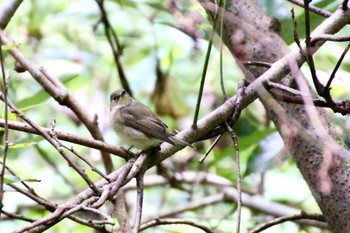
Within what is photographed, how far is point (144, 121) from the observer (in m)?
2.81

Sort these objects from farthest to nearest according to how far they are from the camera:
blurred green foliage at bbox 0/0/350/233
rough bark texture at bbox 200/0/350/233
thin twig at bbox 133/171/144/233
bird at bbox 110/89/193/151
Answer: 1. blurred green foliage at bbox 0/0/350/233
2. bird at bbox 110/89/193/151
3. rough bark texture at bbox 200/0/350/233
4. thin twig at bbox 133/171/144/233

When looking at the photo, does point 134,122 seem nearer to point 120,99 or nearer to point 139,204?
point 120,99

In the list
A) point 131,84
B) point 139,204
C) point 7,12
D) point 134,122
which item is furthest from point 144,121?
point 139,204

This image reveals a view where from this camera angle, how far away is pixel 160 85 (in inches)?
143

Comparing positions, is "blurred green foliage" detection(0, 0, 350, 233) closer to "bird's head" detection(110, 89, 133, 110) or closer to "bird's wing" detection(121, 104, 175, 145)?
"bird's head" detection(110, 89, 133, 110)

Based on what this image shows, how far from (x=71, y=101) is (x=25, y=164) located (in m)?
2.10

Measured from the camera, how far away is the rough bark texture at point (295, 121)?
1891 millimetres

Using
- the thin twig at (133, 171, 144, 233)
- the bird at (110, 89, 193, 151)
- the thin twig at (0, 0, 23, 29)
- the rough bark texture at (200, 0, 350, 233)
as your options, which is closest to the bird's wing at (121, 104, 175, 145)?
the bird at (110, 89, 193, 151)

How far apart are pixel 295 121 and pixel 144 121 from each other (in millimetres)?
1107

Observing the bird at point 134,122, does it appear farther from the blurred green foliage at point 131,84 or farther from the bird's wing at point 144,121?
the blurred green foliage at point 131,84

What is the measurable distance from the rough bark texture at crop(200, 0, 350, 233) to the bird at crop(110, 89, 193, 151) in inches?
16.1

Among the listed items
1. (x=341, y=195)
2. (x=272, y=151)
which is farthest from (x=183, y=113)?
(x=341, y=195)

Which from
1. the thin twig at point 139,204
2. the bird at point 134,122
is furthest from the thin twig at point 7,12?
the thin twig at point 139,204

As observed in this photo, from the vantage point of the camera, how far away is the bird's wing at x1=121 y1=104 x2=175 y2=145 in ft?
8.20
